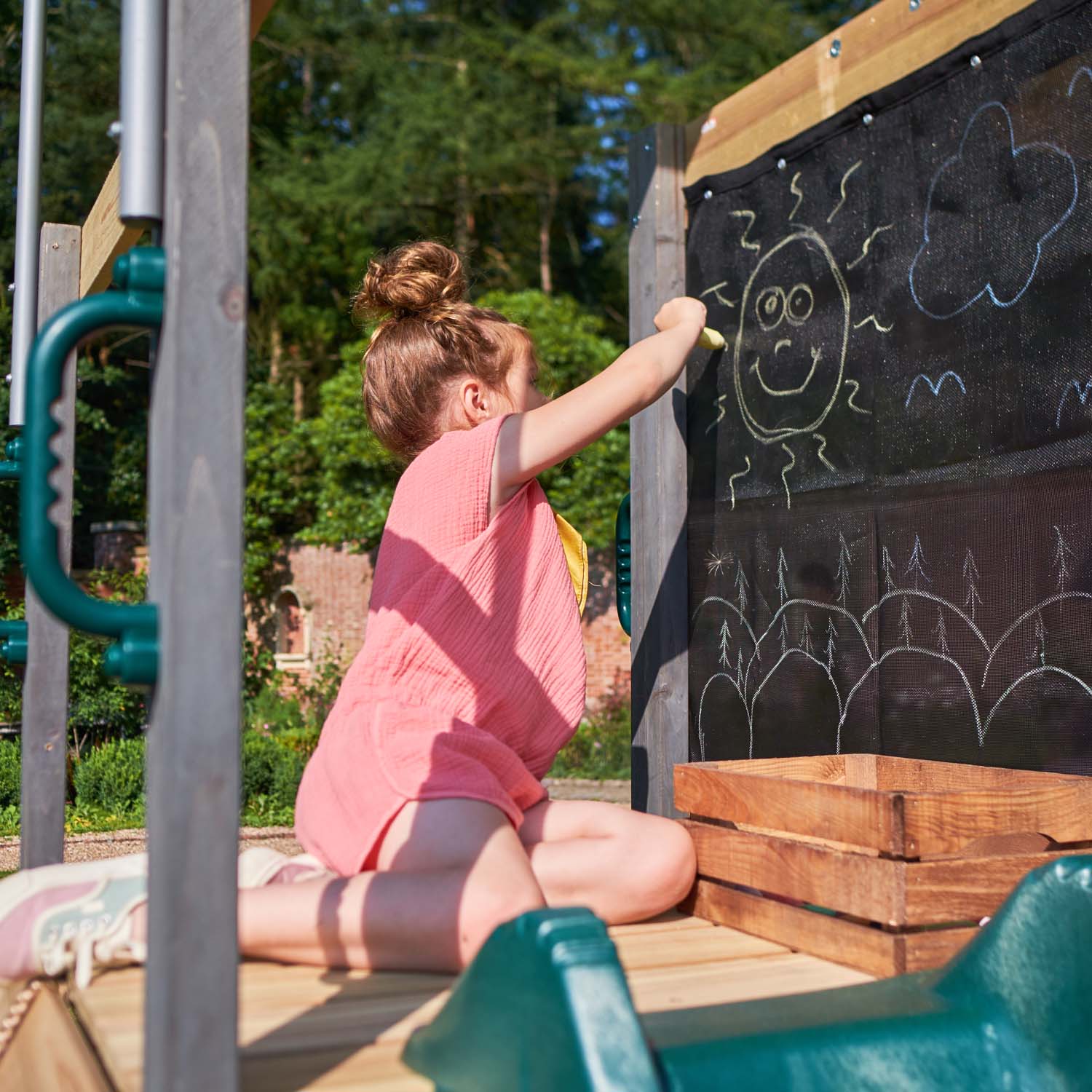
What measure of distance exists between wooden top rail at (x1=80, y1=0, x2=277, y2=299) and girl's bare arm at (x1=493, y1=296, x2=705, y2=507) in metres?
0.71

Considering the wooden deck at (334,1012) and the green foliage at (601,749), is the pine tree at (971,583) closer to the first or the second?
the wooden deck at (334,1012)

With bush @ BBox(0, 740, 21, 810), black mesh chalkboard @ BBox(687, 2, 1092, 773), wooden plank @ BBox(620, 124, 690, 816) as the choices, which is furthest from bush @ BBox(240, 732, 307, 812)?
black mesh chalkboard @ BBox(687, 2, 1092, 773)

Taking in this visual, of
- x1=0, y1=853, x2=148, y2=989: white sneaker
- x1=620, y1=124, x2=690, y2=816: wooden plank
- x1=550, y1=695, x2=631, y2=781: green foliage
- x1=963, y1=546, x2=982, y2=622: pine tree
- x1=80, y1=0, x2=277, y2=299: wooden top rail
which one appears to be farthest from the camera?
x1=550, y1=695, x2=631, y2=781: green foliage

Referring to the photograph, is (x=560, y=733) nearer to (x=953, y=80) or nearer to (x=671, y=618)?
(x=671, y=618)

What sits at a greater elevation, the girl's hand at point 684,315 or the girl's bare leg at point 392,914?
the girl's hand at point 684,315

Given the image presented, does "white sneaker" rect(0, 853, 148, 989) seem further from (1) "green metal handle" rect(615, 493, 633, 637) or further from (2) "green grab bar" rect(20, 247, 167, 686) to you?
(1) "green metal handle" rect(615, 493, 633, 637)

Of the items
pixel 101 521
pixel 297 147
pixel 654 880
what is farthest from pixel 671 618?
pixel 297 147

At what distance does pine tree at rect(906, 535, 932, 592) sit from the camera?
7.31 ft

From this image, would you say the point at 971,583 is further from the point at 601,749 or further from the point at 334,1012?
the point at 601,749

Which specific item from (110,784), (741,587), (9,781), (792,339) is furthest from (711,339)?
(9,781)

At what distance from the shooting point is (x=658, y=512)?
2.89 meters

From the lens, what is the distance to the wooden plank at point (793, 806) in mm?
1626

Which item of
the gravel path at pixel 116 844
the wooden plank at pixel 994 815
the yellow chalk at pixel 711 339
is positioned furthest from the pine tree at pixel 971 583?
the gravel path at pixel 116 844

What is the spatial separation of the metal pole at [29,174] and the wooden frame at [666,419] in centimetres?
133
